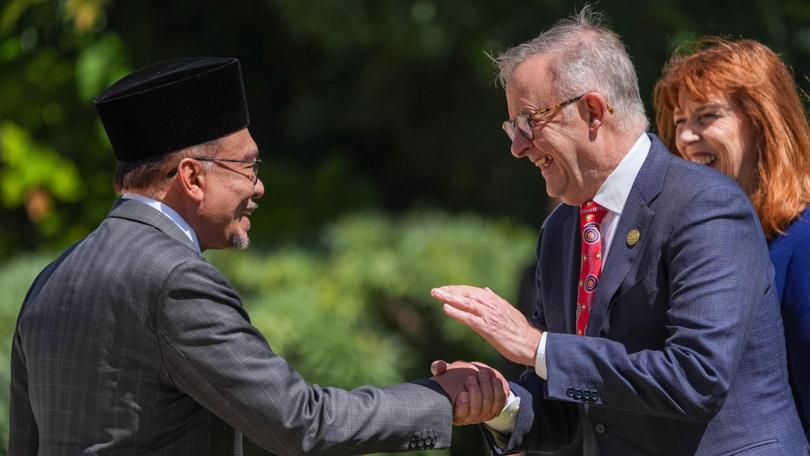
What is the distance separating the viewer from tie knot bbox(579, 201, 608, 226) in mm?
3008

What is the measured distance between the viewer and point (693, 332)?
8.70ft

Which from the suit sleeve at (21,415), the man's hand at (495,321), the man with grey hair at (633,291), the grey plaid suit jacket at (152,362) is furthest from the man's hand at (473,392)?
the suit sleeve at (21,415)

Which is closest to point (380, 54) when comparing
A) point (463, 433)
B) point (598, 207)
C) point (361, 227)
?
point (361, 227)

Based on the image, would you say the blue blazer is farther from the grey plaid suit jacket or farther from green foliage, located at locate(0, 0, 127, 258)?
green foliage, located at locate(0, 0, 127, 258)

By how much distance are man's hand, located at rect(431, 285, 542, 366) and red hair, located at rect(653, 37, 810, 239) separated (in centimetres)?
79

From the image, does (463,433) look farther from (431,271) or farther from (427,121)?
(427,121)

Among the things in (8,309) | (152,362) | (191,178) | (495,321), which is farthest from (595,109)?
(8,309)

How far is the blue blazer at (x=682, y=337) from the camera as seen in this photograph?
8.73 ft

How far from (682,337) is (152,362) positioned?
1181mm

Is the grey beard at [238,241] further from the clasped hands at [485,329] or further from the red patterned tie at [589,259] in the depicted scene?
the red patterned tie at [589,259]

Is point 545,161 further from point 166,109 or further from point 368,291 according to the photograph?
point 368,291

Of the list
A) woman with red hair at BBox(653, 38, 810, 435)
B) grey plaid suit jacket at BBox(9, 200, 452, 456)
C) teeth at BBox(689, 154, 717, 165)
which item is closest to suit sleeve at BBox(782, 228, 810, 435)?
woman with red hair at BBox(653, 38, 810, 435)

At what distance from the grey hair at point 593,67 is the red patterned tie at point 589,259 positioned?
24 cm

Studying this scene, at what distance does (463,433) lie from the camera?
7.08 meters
